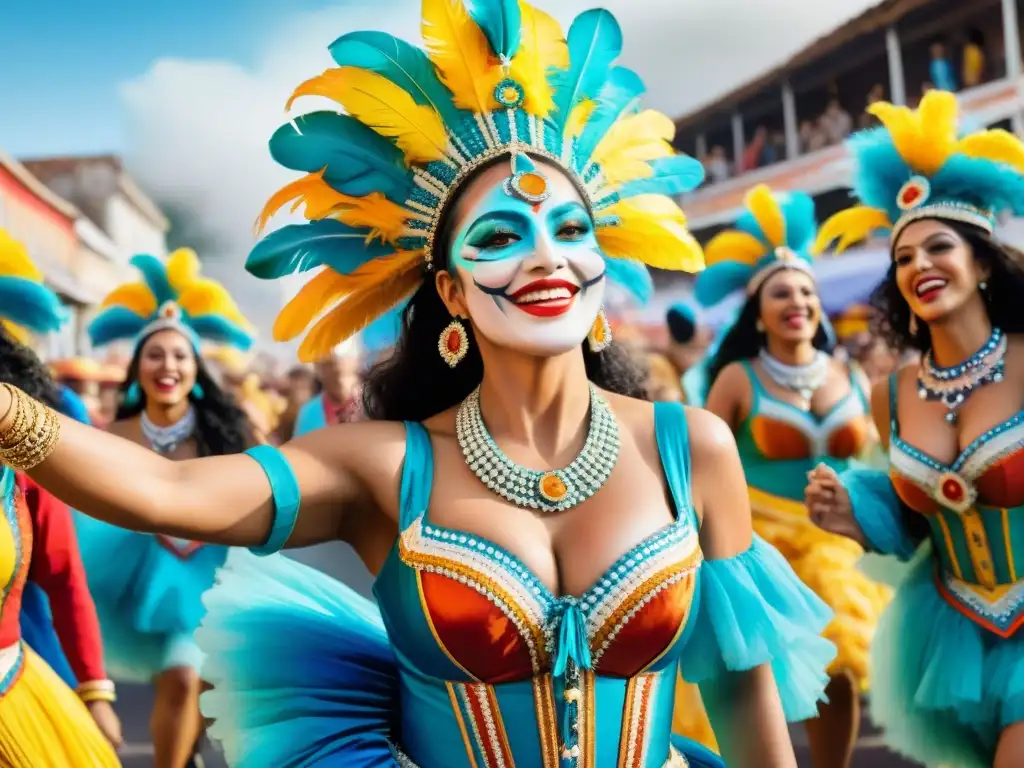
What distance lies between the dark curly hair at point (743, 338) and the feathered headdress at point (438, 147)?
2.99 meters

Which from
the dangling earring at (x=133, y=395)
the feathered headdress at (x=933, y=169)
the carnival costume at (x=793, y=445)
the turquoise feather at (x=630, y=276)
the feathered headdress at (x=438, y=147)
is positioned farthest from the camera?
the dangling earring at (x=133, y=395)

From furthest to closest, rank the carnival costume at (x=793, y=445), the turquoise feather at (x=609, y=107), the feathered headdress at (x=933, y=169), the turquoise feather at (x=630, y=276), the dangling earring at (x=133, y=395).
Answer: the dangling earring at (x=133, y=395)
the carnival costume at (x=793, y=445)
the feathered headdress at (x=933, y=169)
the turquoise feather at (x=630, y=276)
the turquoise feather at (x=609, y=107)

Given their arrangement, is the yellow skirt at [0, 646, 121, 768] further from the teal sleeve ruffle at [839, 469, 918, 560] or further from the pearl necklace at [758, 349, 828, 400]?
the pearl necklace at [758, 349, 828, 400]

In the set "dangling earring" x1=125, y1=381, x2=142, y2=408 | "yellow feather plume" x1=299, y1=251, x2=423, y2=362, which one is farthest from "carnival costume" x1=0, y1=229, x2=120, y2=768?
"dangling earring" x1=125, y1=381, x2=142, y2=408

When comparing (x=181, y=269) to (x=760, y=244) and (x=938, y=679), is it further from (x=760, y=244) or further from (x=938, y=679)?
(x=938, y=679)

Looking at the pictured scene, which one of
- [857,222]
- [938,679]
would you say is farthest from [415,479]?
[857,222]

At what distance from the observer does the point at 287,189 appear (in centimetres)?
221

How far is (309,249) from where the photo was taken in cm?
223

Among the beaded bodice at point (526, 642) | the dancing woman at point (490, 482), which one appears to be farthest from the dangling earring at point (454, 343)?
the beaded bodice at point (526, 642)

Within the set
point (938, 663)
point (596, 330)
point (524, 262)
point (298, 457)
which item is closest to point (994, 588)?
point (938, 663)

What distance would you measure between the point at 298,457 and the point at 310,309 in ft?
1.14

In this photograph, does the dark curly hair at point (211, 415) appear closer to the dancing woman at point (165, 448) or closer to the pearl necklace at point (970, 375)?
the dancing woman at point (165, 448)

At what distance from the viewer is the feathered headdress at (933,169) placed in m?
3.34

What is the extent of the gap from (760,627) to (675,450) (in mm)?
351
